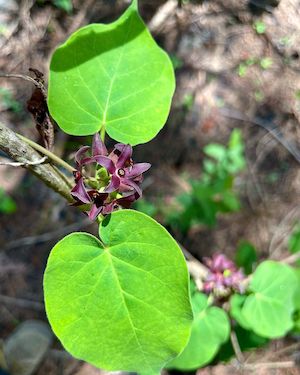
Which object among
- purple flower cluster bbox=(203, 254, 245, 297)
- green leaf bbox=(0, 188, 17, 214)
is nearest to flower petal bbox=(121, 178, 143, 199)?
purple flower cluster bbox=(203, 254, 245, 297)

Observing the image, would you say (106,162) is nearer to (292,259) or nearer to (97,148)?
(97,148)

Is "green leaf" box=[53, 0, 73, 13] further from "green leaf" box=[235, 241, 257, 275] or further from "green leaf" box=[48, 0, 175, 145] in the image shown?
"green leaf" box=[48, 0, 175, 145]

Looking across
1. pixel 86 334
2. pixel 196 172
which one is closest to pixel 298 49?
pixel 196 172

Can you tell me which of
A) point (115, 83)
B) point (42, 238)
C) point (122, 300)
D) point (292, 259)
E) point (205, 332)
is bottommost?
point (42, 238)

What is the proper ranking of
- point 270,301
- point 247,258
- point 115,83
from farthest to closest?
point 247,258
point 270,301
point 115,83

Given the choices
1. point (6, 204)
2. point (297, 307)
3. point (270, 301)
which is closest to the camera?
point (270, 301)

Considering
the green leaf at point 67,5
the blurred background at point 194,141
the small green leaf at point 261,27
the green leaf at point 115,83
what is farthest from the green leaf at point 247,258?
the green leaf at point 67,5

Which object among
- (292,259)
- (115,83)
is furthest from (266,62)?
(115,83)
